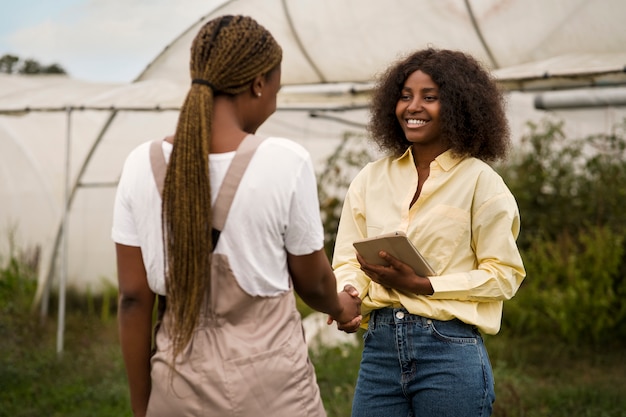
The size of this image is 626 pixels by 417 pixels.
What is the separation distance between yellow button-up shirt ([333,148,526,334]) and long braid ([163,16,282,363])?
2.64 feet

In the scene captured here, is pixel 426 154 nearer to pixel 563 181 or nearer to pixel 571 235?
pixel 571 235

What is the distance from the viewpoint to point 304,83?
24.8 feet

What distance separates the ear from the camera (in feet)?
7.47

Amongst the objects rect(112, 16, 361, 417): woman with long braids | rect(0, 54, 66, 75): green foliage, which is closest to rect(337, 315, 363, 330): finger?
rect(112, 16, 361, 417): woman with long braids

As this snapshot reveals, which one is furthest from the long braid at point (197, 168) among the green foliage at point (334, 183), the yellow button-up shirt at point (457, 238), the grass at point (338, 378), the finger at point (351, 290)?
the green foliage at point (334, 183)

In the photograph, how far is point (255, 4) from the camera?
7543mm

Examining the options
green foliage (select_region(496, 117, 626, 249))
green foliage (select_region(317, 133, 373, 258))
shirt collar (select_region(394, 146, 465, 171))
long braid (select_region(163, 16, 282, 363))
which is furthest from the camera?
green foliage (select_region(317, 133, 373, 258))

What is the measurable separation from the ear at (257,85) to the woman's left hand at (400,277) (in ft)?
2.40

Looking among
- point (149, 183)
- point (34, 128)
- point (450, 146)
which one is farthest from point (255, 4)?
point (149, 183)

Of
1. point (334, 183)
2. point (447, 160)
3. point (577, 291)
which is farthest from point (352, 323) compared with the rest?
point (334, 183)

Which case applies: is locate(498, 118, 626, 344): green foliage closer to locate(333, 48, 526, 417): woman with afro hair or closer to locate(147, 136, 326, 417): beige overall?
locate(333, 48, 526, 417): woman with afro hair

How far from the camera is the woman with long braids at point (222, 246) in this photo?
2174 mm

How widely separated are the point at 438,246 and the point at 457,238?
2.5 inches

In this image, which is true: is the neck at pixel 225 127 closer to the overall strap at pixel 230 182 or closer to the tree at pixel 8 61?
the overall strap at pixel 230 182
